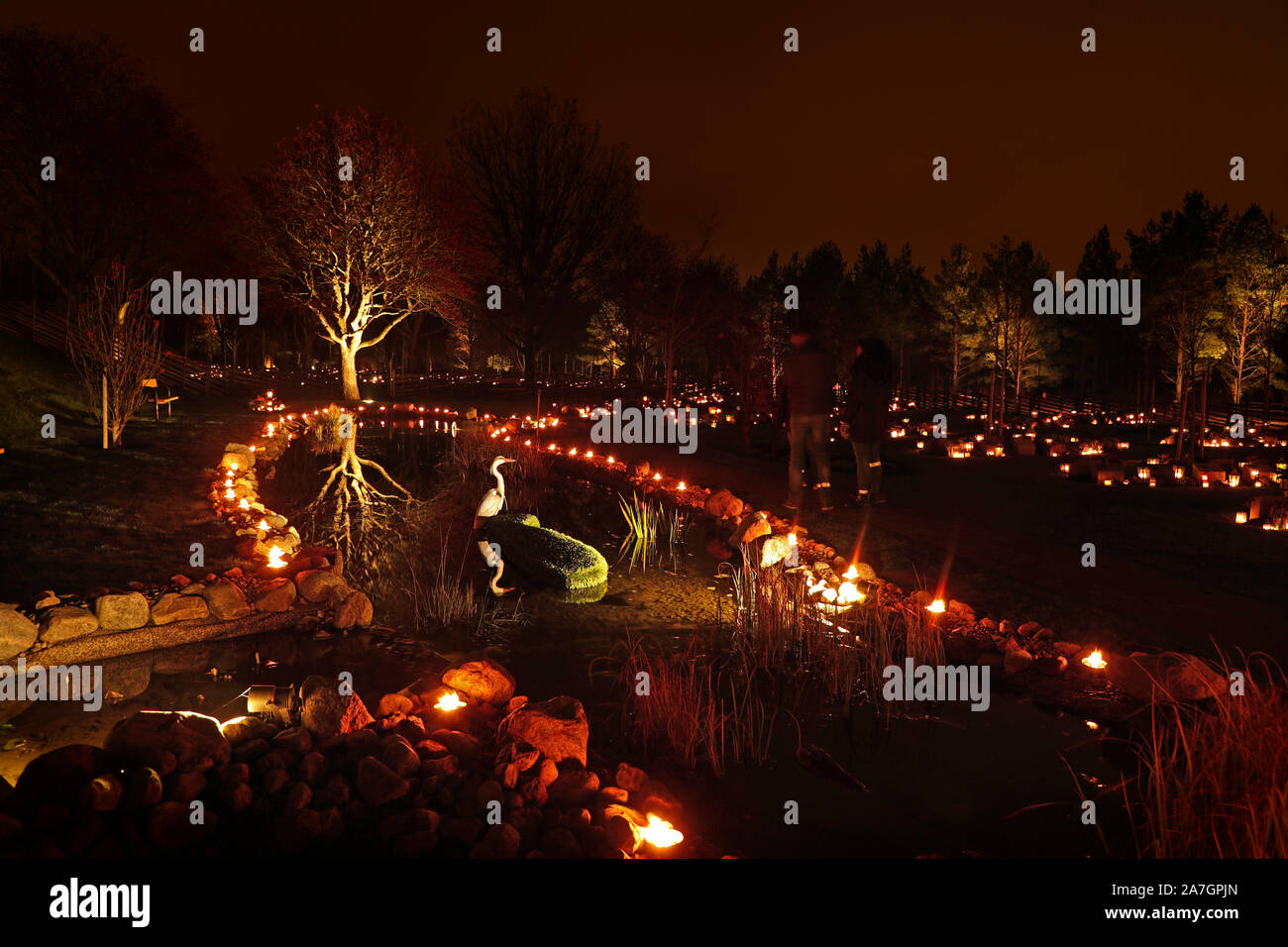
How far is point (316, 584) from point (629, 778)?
3.62m

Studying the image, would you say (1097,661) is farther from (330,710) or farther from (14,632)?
(14,632)

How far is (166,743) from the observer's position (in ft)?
11.6

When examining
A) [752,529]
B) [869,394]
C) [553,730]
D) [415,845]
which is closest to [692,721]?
[553,730]

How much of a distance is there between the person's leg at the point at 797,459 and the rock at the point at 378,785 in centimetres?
627

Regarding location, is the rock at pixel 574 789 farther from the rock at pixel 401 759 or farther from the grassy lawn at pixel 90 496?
the grassy lawn at pixel 90 496

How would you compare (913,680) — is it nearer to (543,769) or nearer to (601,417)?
(543,769)

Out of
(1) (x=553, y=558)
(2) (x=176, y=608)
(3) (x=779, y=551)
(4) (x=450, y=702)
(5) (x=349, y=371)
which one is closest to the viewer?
(4) (x=450, y=702)

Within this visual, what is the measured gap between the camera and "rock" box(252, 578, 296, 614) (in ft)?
20.1

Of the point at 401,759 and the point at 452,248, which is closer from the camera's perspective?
the point at 401,759

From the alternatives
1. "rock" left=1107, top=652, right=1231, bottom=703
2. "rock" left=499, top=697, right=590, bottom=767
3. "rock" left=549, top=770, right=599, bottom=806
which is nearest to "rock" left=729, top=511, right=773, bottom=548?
"rock" left=1107, top=652, right=1231, bottom=703

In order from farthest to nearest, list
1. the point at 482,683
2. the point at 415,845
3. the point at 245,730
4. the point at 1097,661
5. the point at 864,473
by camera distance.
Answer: the point at 864,473
the point at 1097,661
the point at 482,683
the point at 245,730
the point at 415,845
